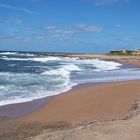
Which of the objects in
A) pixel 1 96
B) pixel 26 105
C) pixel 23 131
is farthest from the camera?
pixel 1 96

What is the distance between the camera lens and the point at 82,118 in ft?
39.0

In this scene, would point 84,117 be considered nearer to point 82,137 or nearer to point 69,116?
point 69,116

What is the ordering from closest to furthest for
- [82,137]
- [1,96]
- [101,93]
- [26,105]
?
[82,137] → [26,105] → [1,96] → [101,93]

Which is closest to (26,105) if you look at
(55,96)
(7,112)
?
(7,112)

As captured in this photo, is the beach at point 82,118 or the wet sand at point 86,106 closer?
the beach at point 82,118

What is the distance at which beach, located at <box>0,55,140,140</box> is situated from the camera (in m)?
8.83

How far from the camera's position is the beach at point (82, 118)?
29.0 ft

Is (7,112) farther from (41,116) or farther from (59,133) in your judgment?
(59,133)

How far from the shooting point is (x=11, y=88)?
757 inches

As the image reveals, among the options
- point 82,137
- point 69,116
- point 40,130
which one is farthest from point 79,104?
point 82,137

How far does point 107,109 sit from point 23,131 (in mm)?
4710

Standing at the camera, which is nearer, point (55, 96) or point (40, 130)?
point (40, 130)

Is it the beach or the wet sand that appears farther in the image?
the wet sand

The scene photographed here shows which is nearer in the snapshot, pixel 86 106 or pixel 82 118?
pixel 82 118
